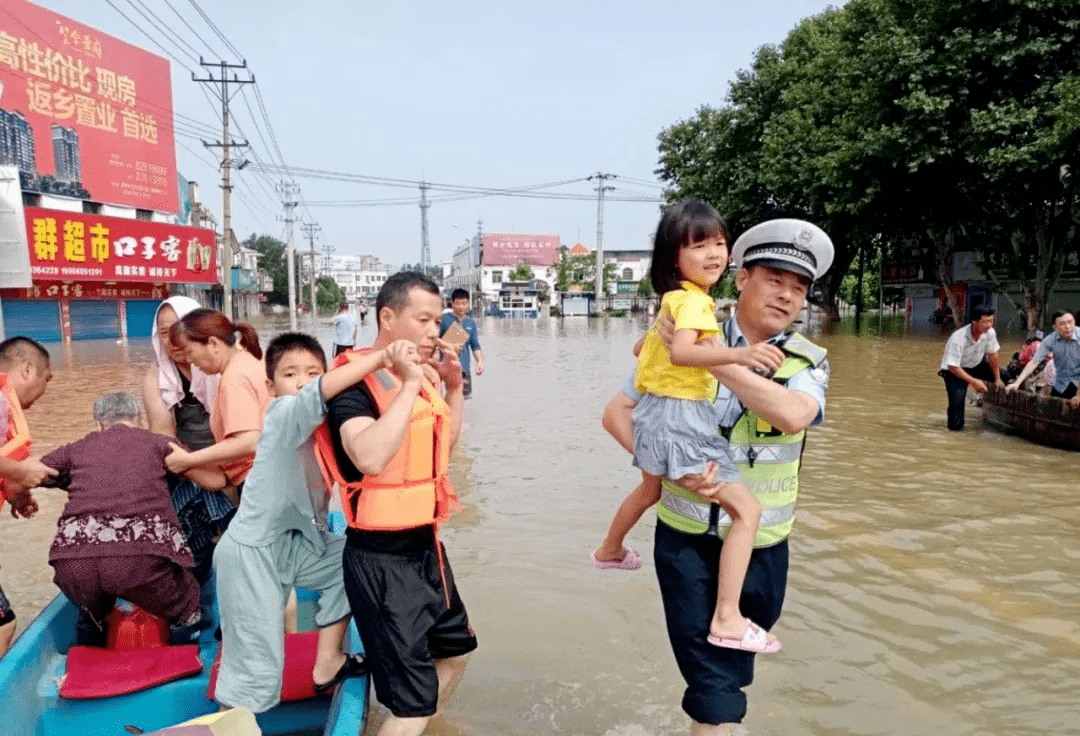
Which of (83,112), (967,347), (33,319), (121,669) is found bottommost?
(33,319)

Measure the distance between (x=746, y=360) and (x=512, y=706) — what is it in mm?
2341

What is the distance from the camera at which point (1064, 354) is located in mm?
8641

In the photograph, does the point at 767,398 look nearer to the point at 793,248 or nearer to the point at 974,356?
the point at 793,248

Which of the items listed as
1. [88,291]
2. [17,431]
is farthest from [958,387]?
[88,291]

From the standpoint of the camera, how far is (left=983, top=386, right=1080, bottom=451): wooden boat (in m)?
8.40

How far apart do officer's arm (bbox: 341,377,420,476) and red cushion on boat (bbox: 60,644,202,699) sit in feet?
4.96

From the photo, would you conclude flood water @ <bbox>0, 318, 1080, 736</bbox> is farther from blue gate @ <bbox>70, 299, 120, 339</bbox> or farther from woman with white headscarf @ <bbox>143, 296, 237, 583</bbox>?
blue gate @ <bbox>70, 299, 120, 339</bbox>

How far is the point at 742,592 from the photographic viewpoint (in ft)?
7.72

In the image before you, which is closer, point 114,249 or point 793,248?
point 793,248

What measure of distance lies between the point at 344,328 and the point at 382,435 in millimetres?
10798

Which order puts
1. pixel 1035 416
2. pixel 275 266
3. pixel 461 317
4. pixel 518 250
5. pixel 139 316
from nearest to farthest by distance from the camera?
pixel 1035 416 → pixel 461 317 → pixel 139 316 → pixel 275 266 → pixel 518 250

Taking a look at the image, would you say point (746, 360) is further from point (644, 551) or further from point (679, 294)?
point (644, 551)

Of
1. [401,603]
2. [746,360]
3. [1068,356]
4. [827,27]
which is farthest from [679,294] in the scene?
[827,27]

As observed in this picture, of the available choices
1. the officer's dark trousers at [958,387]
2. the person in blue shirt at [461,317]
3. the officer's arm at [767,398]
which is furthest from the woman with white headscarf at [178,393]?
the officer's dark trousers at [958,387]
